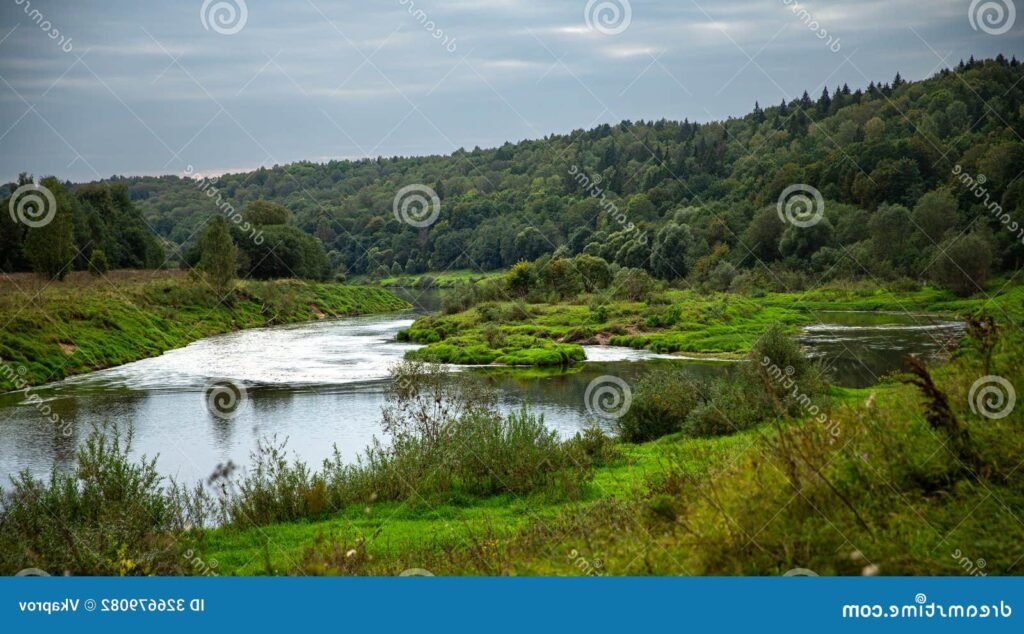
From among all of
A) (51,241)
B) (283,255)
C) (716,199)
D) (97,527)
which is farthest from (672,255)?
(97,527)

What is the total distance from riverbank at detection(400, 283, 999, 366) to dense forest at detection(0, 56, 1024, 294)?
461 cm

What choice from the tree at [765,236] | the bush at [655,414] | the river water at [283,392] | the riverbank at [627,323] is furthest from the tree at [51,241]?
the tree at [765,236]

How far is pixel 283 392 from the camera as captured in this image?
31000 millimetres

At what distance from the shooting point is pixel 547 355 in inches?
1585

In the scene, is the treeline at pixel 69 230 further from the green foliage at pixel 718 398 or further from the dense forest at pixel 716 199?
the green foliage at pixel 718 398

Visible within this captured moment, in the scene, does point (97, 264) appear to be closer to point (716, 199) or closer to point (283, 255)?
point (283, 255)

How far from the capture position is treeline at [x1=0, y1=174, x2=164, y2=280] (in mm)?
42219

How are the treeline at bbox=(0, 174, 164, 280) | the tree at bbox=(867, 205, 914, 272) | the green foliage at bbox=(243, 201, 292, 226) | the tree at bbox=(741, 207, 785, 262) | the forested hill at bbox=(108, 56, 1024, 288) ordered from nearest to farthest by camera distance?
the treeline at bbox=(0, 174, 164, 280)
the forested hill at bbox=(108, 56, 1024, 288)
the tree at bbox=(867, 205, 914, 272)
the tree at bbox=(741, 207, 785, 262)
the green foliage at bbox=(243, 201, 292, 226)

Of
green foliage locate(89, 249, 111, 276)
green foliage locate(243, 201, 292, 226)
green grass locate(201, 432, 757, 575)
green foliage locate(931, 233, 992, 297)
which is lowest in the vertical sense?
green grass locate(201, 432, 757, 575)

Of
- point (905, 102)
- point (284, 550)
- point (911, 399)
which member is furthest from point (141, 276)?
point (905, 102)

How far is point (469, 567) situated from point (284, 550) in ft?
10.7

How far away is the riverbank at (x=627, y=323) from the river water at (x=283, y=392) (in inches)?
88.3

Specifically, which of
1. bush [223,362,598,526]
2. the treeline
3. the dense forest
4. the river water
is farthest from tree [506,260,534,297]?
bush [223,362,598,526]

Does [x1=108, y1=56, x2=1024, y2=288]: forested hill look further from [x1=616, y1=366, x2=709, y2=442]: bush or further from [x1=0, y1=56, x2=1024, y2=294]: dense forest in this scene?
[x1=616, y1=366, x2=709, y2=442]: bush
